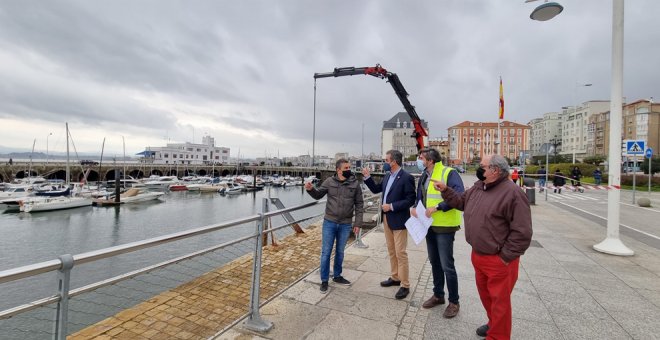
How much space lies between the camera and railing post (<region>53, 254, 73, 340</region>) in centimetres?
179

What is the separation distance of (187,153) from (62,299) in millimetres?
120929

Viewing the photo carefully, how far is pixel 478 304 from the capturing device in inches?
151

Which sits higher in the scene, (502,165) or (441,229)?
(502,165)

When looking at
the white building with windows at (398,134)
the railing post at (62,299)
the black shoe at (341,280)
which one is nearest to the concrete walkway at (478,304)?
the black shoe at (341,280)

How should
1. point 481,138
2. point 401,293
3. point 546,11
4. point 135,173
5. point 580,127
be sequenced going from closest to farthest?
point 401,293 < point 546,11 < point 135,173 < point 580,127 < point 481,138

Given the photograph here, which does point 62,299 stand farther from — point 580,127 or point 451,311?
point 580,127

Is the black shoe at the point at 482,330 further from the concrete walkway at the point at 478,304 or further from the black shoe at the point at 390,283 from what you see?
the black shoe at the point at 390,283

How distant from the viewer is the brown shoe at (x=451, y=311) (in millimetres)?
3489

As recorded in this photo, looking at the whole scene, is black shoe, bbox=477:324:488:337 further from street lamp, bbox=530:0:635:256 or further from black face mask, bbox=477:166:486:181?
street lamp, bbox=530:0:635:256

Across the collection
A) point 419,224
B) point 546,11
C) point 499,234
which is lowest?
point 419,224

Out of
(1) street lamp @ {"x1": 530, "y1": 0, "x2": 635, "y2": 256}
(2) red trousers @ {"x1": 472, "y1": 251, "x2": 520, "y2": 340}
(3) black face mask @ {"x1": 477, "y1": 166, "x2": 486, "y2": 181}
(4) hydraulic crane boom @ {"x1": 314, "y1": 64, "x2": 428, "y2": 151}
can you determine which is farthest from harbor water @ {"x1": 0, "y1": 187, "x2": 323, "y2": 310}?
(3) black face mask @ {"x1": 477, "y1": 166, "x2": 486, "y2": 181}

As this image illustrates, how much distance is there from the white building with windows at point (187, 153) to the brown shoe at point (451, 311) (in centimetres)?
10567

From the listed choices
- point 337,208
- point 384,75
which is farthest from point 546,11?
point 384,75

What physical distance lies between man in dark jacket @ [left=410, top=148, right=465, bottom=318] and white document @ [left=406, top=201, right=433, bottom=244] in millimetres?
54
